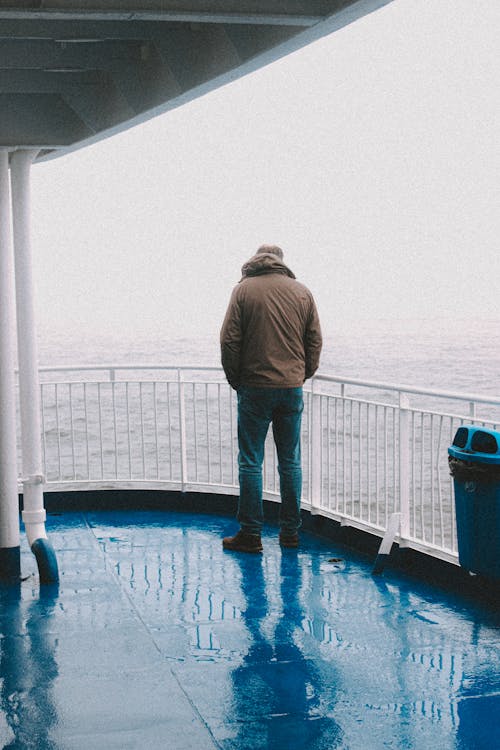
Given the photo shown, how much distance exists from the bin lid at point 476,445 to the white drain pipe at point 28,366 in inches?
94.3

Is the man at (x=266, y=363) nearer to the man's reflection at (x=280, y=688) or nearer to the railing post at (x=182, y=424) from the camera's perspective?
the man's reflection at (x=280, y=688)

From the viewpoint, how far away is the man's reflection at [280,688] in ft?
10.6

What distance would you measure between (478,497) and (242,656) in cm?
140

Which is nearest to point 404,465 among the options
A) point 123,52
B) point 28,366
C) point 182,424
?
point 182,424

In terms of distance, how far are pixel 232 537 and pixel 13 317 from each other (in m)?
2.04

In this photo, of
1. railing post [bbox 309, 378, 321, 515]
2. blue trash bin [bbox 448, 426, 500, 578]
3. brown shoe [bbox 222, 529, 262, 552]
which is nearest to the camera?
blue trash bin [bbox 448, 426, 500, 578]

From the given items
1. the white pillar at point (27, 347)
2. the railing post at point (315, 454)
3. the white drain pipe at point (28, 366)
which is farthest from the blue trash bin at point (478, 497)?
the white pillar at point (27, 347)

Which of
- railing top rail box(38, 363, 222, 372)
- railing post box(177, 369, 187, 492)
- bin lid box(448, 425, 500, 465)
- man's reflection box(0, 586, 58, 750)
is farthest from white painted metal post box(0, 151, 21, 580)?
A: bin lid box(448, 425, 500, 465)

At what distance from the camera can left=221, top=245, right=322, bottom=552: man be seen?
5578 mm

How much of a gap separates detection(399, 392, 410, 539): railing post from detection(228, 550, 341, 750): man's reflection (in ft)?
2.90

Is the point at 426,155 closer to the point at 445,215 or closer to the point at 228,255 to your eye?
the point at 445,215

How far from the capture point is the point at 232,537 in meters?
6.06

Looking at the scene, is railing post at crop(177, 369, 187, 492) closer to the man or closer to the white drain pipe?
the man

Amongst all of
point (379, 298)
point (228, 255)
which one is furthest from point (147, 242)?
point (379, 298)
